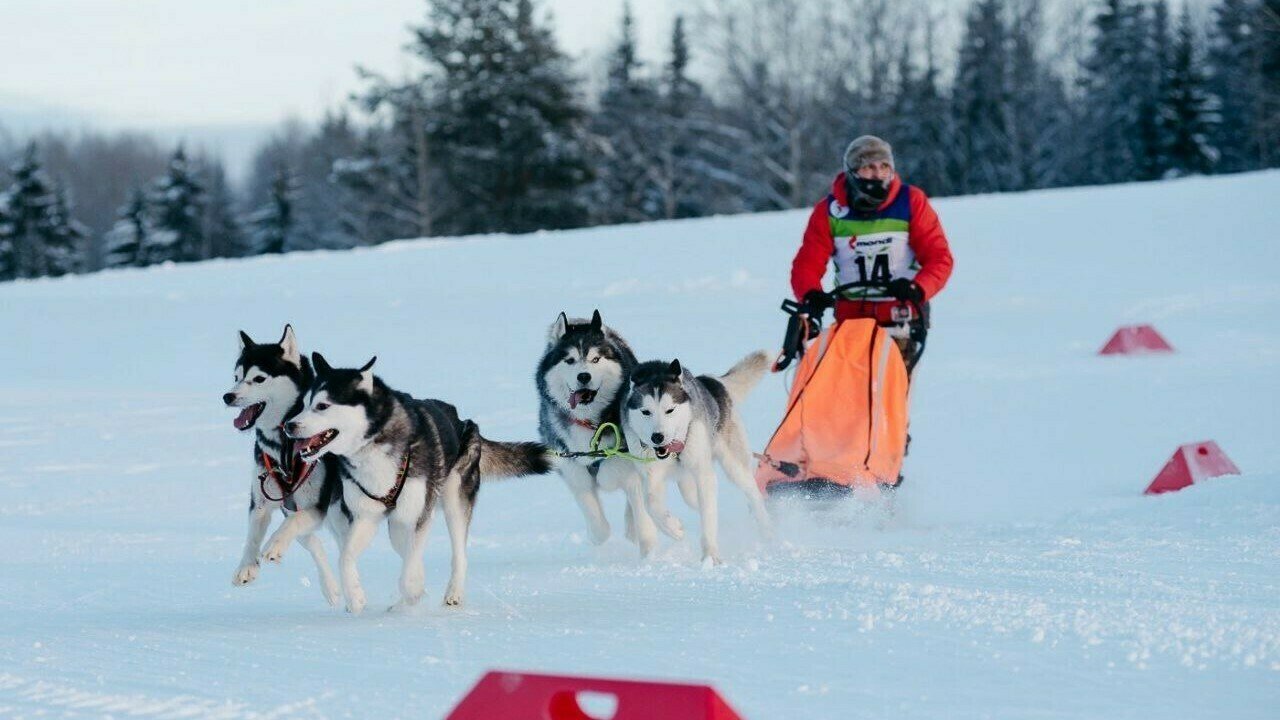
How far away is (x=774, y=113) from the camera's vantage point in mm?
34625

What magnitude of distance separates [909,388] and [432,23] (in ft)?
101

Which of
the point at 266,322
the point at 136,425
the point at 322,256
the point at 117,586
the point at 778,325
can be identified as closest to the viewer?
the point at 117,586

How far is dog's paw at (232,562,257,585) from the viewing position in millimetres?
3980

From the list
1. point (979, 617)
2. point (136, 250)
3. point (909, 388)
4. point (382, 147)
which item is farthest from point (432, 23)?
point (979, 617)

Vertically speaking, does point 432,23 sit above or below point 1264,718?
above

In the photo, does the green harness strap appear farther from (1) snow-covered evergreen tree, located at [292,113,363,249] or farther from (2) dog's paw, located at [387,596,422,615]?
(1) snow-covered evergreen tree, located at [292,113,363,249]

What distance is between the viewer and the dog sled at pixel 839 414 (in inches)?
217

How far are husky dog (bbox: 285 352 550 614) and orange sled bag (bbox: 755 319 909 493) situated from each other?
1.73m

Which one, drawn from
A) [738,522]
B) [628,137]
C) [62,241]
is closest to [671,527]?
[738,522]

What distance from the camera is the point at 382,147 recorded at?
127 ft

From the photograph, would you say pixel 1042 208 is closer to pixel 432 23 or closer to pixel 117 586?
pixel 117 586

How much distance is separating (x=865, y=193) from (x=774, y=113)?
29522 mm

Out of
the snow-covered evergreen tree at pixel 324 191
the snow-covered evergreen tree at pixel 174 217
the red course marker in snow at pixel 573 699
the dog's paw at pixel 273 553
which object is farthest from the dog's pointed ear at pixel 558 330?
the snow-covered evergreen tree at pixel 174 217

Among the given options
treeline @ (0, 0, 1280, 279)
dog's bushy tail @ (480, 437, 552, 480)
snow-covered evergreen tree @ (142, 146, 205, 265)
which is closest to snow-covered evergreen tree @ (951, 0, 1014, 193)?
treeline @ (0, 0, 1280, 279)
